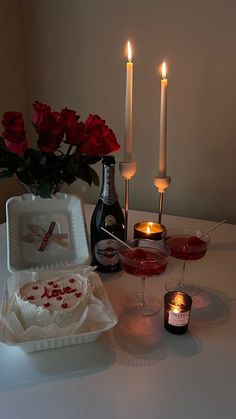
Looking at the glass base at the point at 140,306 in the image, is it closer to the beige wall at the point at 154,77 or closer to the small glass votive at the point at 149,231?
the small glass votive at the point at 149,231

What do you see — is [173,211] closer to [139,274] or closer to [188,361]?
[139,274]

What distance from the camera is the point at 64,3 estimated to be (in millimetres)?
1445

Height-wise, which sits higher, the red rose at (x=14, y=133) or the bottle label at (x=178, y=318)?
the red rose at (x=14, y=133)

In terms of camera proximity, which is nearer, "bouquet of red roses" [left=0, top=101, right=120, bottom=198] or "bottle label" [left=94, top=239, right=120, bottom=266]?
"bouquet of red roses" [left=0, top=101, right=120, bottom=198]

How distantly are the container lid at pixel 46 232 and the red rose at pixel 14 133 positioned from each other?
20 cm

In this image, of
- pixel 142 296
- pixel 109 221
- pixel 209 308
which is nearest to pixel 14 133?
pixel 109 221

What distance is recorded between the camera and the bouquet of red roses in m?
0.82

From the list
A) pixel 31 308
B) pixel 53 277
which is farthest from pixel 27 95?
pixel 31 308

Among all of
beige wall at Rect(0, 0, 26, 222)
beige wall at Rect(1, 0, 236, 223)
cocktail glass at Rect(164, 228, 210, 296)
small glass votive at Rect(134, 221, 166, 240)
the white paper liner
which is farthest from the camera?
beige wall at Rect(0, 0, 26, 222)

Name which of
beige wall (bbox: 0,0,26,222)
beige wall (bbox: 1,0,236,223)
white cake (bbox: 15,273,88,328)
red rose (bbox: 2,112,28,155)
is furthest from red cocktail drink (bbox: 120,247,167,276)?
beige wall (bbox: 0,0,26,222)

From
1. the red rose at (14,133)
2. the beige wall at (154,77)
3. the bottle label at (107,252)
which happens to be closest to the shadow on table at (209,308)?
the bottle label at (107,252)

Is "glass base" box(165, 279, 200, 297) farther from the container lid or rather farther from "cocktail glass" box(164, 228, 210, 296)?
the container lid

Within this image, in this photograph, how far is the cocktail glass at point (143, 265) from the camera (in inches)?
31.7

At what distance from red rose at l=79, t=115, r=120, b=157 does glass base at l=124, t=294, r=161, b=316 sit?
35cm
